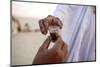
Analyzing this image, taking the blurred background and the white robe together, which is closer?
the blurred background

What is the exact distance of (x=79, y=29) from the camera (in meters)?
2.54

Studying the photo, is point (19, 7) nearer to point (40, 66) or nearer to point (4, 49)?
point (4, 49)

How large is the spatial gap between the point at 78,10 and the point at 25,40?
0.80m

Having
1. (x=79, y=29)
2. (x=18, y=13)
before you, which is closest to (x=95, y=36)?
(x=79, y=29)

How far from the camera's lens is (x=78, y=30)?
2.53m

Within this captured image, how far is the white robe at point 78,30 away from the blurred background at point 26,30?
26 cm

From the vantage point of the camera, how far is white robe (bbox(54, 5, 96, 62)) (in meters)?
2.47

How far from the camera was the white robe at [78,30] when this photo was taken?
8.10 feet

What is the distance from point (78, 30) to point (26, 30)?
2.27ft

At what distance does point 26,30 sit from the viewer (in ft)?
7.50

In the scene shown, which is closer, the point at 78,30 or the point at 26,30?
the point at 26,30

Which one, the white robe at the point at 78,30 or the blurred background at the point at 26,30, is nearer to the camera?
the blurred background at the point at 26,30

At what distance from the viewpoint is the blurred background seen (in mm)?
2242

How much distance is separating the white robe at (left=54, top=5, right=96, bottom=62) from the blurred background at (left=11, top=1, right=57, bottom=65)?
0.84 ft
